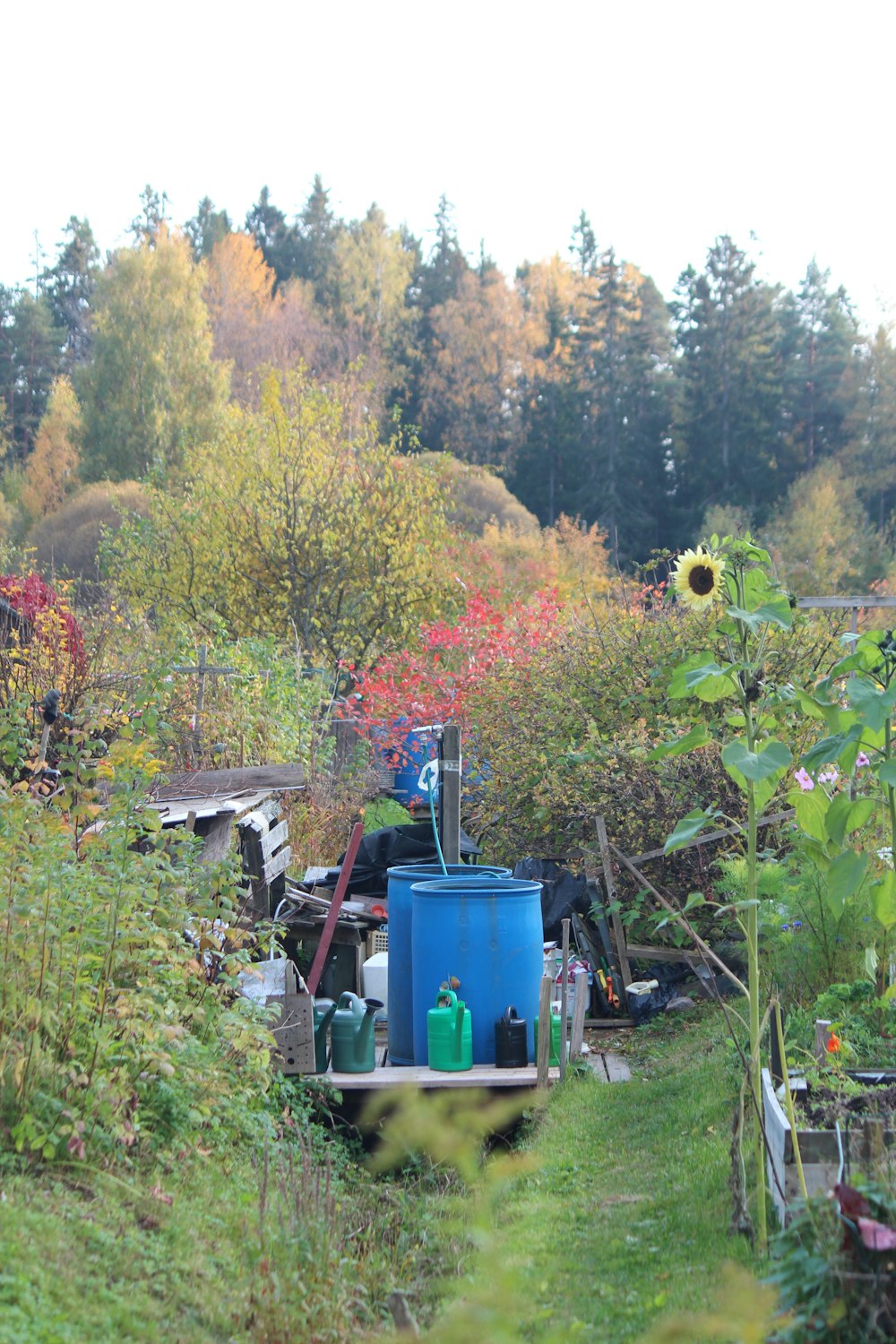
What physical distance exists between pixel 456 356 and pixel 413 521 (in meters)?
28.5

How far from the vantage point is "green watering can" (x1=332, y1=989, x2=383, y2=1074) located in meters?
5.95

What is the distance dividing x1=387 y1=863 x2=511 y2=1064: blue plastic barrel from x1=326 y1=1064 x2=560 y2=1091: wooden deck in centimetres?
28

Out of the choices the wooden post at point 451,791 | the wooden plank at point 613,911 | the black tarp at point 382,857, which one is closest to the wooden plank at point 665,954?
the wooden plank at point 613,911

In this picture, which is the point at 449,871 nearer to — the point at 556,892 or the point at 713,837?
the point at 556,892

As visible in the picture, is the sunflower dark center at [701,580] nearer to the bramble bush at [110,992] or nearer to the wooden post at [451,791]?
the bramble bush at [110,992]

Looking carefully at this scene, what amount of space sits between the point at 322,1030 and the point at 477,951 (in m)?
0.83

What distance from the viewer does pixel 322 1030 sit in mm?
5988

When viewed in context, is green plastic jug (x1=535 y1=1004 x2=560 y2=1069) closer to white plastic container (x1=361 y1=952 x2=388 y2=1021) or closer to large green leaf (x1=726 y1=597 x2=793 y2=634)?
white plastic container (x1=361 y1=952 x2=388 y2=1021)

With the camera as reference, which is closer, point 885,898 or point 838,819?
point 838,819

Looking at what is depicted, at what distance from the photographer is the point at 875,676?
3787 millimetres

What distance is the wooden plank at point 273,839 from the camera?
292 inches

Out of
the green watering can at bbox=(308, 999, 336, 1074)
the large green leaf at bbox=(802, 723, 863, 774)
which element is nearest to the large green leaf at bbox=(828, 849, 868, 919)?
the large green leaf at bbox=(802, 723, 863, 774)

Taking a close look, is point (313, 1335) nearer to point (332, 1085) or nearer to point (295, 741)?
point (332, 1085)

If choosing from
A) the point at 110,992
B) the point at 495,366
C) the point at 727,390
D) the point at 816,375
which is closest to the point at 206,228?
the point at 495,366
